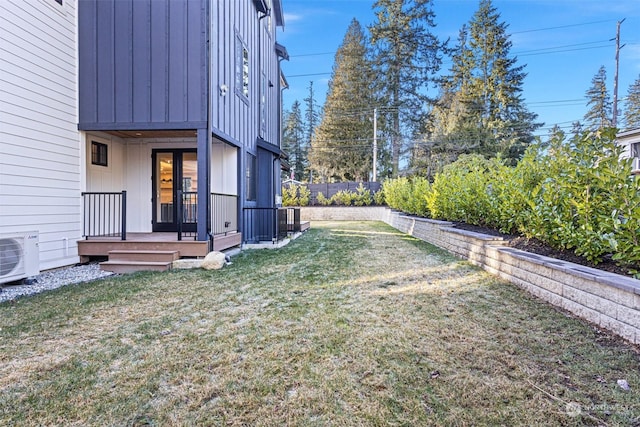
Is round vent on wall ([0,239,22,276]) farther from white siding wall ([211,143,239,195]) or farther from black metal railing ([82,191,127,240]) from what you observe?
white siding wall ([211,143,239,195])

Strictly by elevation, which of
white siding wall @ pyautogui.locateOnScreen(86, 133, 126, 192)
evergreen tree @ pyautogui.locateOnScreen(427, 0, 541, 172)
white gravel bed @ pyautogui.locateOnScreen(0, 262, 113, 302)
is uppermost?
evergreen tree @ pyautogui.locateOnScreen(427, 0, 541, 172)

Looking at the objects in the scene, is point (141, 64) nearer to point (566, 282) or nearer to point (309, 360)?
point (309, 360)

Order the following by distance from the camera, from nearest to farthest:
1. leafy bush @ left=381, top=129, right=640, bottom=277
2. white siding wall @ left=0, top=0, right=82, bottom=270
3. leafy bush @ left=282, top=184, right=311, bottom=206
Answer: leafy bush @ left=381, top=129, right=640, bottom=277 < white siding wall @ left=0, top=0, right=82, bottom=270 < leafy bush @ left=282, top=184, right=311, bottom=206

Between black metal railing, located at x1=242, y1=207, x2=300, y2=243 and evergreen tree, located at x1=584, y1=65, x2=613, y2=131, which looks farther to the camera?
evergreen tree, located at x1=584, y1=65, x2=613, y2=131

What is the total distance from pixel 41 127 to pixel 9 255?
209cm

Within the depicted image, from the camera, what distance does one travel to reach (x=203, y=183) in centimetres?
573

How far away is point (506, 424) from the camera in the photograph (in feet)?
5.29

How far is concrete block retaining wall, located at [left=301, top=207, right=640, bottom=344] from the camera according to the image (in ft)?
8.09

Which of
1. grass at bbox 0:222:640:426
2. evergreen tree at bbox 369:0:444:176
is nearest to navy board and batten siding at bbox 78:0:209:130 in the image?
grass at bbox 0:222:640:426

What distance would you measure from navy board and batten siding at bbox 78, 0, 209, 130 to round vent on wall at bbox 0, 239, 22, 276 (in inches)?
99.0

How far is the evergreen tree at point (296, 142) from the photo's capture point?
1469 inches

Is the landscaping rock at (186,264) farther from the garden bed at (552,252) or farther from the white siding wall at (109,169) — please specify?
the garden bed at (552,252)

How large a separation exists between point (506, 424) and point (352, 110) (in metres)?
27.6

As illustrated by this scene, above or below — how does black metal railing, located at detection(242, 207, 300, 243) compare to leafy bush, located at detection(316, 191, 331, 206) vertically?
below
